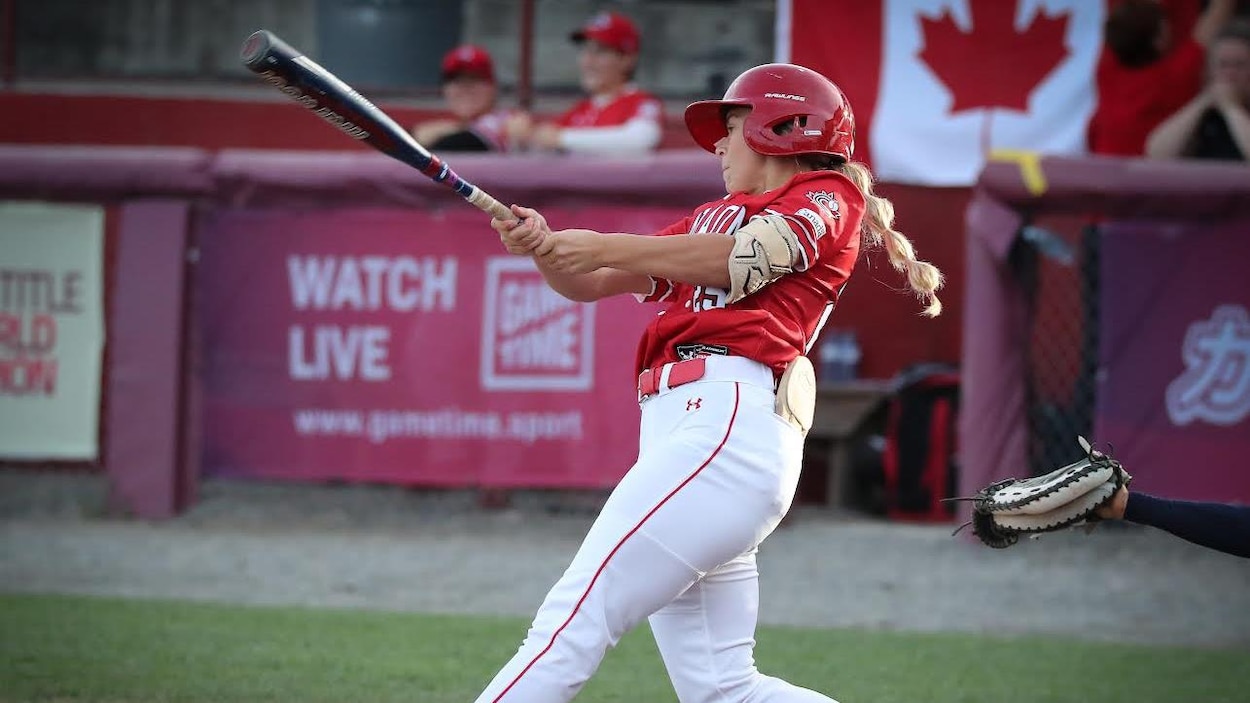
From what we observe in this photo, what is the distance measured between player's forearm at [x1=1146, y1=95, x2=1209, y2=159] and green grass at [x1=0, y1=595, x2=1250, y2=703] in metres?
3.05

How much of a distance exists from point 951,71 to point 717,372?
7.09 metres

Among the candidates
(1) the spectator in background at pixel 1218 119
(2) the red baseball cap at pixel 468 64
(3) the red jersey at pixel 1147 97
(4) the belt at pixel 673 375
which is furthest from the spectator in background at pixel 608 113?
(4) the belt at pixel 673 375

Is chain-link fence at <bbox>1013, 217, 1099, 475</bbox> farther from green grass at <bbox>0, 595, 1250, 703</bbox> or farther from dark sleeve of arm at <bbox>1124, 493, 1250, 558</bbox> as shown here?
dark sleeve of arm at <bbox>1124, 493, 1250, 558</bbox>

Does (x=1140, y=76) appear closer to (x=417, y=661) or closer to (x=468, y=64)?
(x=468, y=64)

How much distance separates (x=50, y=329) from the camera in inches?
338

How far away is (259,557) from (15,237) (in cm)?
230

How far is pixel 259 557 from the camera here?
7738 mm

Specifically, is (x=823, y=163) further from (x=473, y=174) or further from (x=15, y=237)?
(x=15, y=237)

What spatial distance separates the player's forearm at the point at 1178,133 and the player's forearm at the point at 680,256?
18.5ft

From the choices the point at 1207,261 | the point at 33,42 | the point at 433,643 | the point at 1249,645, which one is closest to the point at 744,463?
the point at 433,643

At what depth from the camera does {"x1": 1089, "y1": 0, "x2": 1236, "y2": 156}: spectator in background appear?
8914 mm

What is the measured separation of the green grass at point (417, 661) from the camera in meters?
5.14

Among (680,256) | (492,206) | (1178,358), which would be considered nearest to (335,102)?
(492,206)

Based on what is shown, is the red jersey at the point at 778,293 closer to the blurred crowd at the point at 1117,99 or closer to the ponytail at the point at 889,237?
the ponytail at the point at 889,237
